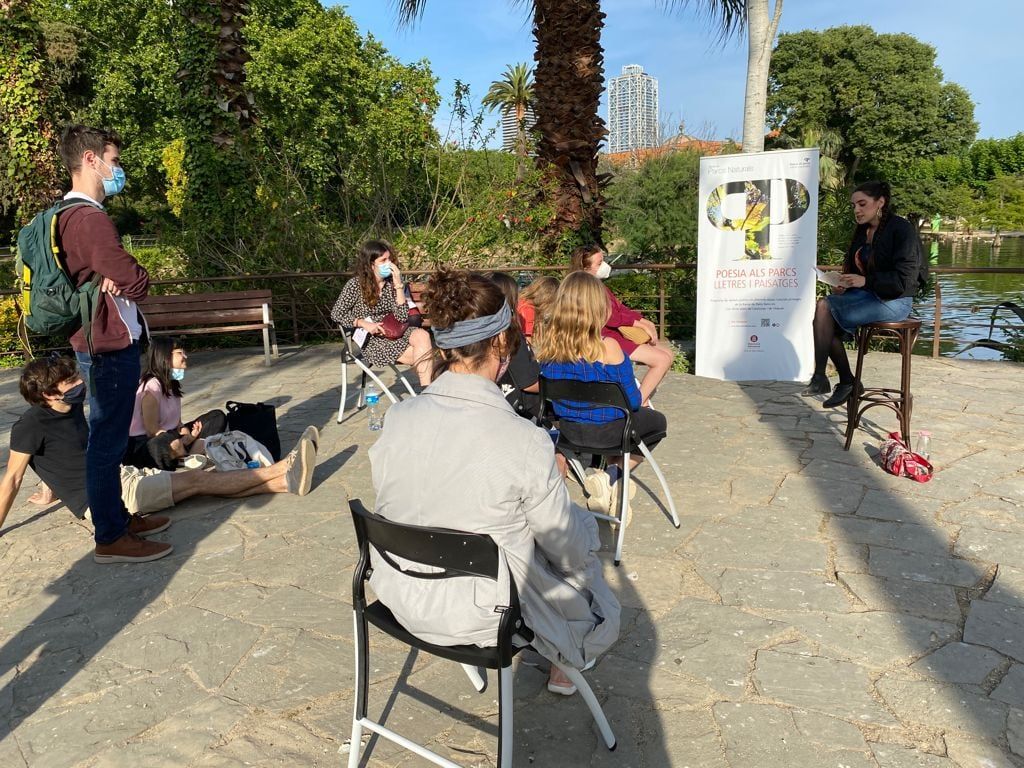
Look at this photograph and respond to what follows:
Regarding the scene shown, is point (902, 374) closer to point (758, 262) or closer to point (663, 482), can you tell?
point (663, 482)

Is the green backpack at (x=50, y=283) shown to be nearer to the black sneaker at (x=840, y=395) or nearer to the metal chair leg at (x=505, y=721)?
the metal chair leg at (x=505, y=721)

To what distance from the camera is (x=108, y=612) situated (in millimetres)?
3203

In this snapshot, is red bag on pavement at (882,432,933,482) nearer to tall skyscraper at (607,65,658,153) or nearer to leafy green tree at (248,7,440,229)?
tall skyscraper at (607,65,658,153)

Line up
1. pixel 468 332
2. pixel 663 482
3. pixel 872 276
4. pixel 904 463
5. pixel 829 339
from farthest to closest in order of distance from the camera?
pixel 829 339 < pixel 872 276 < pixel 904 463 < pixel 663 482 < pixel 468 332

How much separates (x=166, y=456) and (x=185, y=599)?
1.60 metres

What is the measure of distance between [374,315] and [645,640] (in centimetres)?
407

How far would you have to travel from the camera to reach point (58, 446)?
12.7ft

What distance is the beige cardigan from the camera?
1875mm

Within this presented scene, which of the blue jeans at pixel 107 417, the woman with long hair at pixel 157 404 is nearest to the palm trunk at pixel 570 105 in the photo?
the woman with long hair at pixel 157 404

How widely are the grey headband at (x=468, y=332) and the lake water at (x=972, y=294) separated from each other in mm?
6540

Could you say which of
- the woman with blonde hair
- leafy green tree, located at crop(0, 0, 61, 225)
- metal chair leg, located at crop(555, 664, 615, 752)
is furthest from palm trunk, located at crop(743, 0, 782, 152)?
leafy green tree, located at crop(0, 0, 61, 225)

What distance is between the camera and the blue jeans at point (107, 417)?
326 centimetres

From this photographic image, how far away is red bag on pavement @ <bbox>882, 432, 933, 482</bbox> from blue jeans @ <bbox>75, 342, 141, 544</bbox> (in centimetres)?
425

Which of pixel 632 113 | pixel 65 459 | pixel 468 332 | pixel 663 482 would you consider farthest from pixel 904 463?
pixel 632 113
